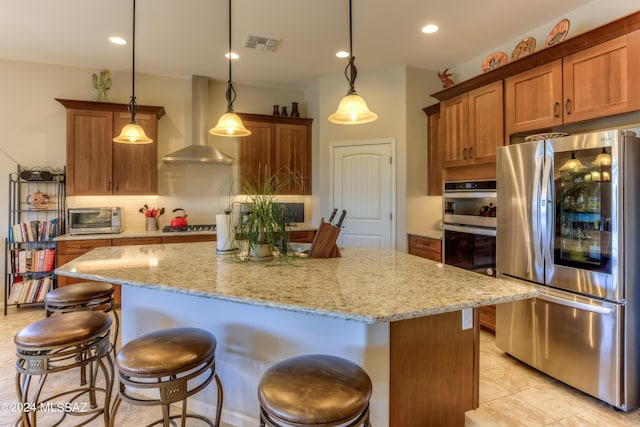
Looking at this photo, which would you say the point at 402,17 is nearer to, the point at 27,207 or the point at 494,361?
the point at 494,361

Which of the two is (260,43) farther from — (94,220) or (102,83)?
(94,220)

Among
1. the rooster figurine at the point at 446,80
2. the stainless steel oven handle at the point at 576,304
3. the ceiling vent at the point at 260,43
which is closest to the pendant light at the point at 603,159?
the stainless steel oven handle at the point at 576,304

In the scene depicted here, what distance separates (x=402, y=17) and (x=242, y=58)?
1.92 m

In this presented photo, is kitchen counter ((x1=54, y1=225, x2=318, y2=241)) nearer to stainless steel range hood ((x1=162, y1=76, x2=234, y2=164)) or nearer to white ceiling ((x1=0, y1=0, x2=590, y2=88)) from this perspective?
stainless steel range hood ((x1=162, y1=76, x2=234, y2=164))

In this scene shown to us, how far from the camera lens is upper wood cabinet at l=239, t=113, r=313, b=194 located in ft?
15.8

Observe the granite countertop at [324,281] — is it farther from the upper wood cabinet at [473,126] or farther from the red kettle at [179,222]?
the red kettle at [179,222]

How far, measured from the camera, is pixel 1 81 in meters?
4.07

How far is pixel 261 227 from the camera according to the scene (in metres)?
2.13

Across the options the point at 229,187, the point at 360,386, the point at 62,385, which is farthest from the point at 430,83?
the point at 62,385

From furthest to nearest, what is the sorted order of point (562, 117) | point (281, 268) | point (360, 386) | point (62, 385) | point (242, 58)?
point (242, 58) → point (562, 117) → point (62, 385) → point (281, 268) → point (360, 386)

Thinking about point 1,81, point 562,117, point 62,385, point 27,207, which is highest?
point 1,81

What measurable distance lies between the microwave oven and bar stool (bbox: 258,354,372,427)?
3.66m

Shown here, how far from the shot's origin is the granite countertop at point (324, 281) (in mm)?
1333

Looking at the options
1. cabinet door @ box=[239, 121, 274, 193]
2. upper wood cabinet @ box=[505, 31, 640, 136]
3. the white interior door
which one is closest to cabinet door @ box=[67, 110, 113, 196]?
cabinet door @ box=[239, 121, 274, 193]
